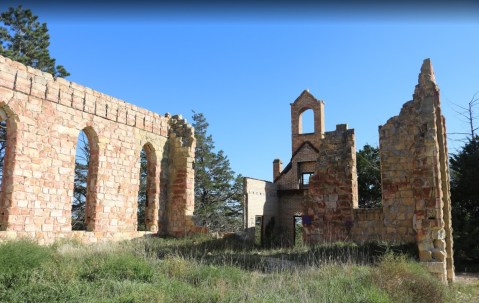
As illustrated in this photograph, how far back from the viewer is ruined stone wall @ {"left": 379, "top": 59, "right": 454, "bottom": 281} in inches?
413

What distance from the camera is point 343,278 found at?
8398mm

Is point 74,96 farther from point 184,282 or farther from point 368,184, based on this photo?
point 368,184

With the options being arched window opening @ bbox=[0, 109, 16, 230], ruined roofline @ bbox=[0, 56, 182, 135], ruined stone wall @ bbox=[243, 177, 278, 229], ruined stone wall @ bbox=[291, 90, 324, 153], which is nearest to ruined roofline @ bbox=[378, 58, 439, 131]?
ruined roofline @ bbox=[0, 56, 182, 135]

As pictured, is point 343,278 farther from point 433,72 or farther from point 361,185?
point 361,185

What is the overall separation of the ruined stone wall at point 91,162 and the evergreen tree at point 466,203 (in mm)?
10007

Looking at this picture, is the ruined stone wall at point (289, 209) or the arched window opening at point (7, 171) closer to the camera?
the arched window opening at point (7, 171)

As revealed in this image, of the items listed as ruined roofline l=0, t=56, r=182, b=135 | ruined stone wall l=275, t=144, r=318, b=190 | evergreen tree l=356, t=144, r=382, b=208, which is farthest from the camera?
ruined stone wall l=275, t=144, r=318, b=190

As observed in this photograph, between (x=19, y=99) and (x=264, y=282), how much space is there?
8.32 meters

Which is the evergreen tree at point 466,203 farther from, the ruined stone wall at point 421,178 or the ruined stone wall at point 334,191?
the ruined stone wall at point 334,191

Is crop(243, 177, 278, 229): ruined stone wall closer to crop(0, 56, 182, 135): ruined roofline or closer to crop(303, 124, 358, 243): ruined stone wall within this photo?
crop(303, 124, 358, 243): ruined stone wall

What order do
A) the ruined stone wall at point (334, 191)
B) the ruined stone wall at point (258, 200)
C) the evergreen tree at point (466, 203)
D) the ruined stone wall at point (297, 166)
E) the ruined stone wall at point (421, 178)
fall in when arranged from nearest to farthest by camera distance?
the ruined stone wall at point (421, 178), the ruined stone wall at point (334, 191), the evergreen tree at point (466, 203), the ruined stone wall at point (258, 200), the ruined stone wall at point (297, 166)

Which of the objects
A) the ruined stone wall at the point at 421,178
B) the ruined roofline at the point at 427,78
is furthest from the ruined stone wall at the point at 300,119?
A: the ruined roofline at the point at 427,78

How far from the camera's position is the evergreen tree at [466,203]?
15727 millimetres

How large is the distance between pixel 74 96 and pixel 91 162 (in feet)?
7.13
